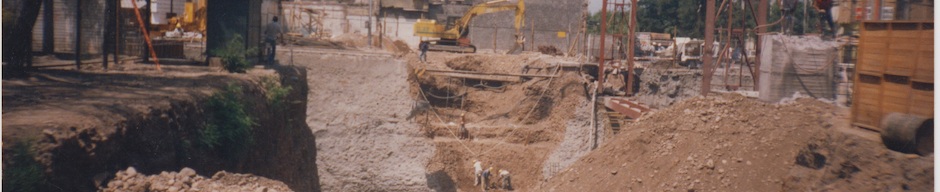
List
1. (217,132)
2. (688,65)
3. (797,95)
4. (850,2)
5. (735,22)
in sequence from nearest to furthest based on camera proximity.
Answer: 1. (217,132)
2. (850,2)
3. (797,95)
4. (688,65)
5. (735,22)

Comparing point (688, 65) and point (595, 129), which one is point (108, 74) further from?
point (688, 65)

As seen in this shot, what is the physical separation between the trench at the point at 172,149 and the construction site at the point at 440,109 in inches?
0.9

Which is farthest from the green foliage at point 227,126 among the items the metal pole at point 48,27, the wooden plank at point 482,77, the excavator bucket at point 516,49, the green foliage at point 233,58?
the excavator bucket at point 516,49

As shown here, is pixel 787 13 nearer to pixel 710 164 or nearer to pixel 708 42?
pixel 708 42

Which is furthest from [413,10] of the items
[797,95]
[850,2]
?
[850,2]

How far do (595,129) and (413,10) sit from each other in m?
17.8

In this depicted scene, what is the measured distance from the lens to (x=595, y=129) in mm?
25000

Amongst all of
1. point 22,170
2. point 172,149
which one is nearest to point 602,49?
point 172,149

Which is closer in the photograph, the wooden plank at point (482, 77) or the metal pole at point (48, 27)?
the metal pole at point (48, 27)

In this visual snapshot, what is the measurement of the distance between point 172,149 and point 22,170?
2.48 meters

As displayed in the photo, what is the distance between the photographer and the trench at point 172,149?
18.9 feet

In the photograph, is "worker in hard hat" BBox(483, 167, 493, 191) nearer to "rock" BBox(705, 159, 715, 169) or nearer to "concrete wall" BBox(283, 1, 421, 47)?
"rock" BBox(705, 159, 715, 169)

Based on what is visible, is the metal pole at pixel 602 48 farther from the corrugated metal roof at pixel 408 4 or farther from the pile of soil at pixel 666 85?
the corrugated metal roof at pixel 408 4

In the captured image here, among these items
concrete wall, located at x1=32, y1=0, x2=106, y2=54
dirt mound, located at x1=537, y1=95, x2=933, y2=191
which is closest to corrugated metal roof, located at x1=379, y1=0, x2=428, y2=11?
dirt mound, located at x1=537, y1=95, x2=933, y2=191
